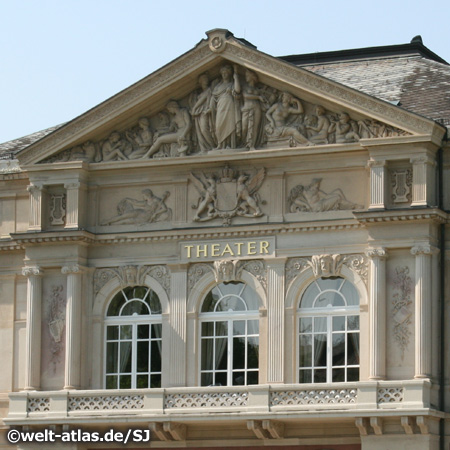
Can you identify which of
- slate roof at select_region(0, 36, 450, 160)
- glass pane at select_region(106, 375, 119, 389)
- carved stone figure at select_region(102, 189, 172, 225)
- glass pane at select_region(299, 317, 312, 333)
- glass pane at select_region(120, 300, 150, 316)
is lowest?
glass pane at select_region(106, 375, 119, 389)

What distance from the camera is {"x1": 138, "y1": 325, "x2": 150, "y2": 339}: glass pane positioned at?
5119 centimetres

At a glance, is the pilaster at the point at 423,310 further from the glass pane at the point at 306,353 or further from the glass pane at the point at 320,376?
the glass pane at the point at 306,353

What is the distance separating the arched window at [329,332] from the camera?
48.8 meters

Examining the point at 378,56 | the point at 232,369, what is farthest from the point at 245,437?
the point at 378,56

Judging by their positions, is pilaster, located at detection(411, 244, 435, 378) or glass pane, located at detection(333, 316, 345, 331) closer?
pilaster, located at detection(411, 244, 435, 378)

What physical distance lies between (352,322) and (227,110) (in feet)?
23.8

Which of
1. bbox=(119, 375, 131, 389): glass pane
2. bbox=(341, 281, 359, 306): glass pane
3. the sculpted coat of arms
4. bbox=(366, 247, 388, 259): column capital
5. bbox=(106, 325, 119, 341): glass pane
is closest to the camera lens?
bbox=(366, 247, 388, 259): column capital

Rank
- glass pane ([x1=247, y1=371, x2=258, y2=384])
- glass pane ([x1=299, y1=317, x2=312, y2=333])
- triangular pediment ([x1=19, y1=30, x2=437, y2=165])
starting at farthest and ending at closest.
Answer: glass pane ([x1=247, y1=371, x2=258, y2=384])
glass pane ([x1=299, y1=317, x2=312, y2=333])
triangular pediment ([x1=19, y1=30, x2=437, y2=165])

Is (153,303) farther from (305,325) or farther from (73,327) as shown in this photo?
(305,325)

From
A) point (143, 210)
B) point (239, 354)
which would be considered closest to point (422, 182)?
point (239, 354)

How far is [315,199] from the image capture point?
49531mm

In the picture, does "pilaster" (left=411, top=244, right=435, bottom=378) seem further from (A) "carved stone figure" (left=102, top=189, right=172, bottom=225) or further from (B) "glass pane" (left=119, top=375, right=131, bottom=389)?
(B) "glass pane" (left=119, top=375, right=131, bottom=389)

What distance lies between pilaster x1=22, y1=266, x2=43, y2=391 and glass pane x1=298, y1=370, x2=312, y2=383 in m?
8.03

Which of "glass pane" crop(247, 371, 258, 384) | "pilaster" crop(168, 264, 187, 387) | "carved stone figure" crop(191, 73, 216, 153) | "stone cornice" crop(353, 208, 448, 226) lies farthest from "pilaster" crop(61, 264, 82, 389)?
"stone cornice" crop(353, 208, 448, 226)
